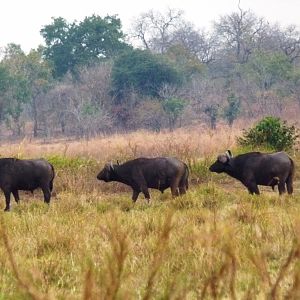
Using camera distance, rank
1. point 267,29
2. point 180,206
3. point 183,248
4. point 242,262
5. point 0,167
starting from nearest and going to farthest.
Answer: point 242,262 → point 183,248 → point 180,206 → point 0,167 → point 267,29

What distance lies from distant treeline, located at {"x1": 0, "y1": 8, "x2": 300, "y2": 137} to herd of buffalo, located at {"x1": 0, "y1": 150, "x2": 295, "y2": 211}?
28950 mm

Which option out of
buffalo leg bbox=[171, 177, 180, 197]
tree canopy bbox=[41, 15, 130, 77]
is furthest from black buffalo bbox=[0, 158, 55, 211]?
tree canopy bbox=[41, 15, 130, 77]

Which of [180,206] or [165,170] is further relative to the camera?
[165,170]

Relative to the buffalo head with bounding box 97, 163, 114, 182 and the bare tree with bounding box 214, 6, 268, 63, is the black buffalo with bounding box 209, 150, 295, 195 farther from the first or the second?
the bare tree with bounding box 214, 6, 268, 63

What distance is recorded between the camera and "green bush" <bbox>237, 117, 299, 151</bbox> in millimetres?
16053

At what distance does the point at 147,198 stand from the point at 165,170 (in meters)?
0.71

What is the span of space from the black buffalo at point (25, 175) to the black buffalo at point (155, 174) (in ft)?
5.37

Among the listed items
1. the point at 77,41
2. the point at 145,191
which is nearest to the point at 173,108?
the point at 77,41

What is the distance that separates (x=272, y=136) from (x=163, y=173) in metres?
6.20

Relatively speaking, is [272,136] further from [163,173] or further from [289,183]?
[163,173]

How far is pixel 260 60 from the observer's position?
44031 mm

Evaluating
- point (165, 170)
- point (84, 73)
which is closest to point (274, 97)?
point (84, 73)

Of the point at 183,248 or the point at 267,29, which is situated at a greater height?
the point at 267,29

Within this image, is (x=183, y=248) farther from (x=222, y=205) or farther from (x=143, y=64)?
(x=143, y=64)
